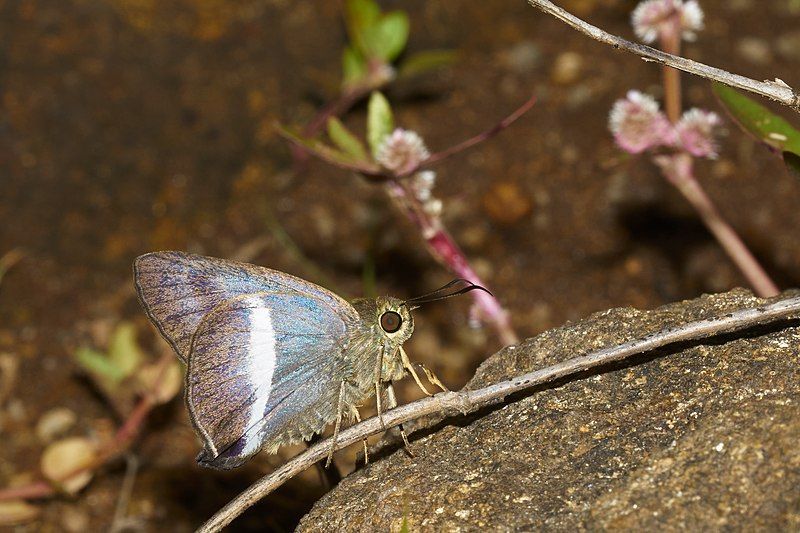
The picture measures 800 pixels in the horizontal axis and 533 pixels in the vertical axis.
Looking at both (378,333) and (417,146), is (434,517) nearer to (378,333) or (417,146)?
(378,333)

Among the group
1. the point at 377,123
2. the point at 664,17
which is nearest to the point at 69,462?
the point at 377,123

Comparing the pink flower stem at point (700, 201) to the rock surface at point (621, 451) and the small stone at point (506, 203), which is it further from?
the small stone at point (506, 203)

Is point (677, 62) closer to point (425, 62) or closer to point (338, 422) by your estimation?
point (338, 422)

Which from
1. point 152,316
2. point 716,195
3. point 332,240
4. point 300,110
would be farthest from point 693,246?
point 152,316

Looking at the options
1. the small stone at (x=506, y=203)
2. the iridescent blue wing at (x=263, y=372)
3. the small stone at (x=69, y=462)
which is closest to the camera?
the iridescent blue wing at (x=263, y=372)

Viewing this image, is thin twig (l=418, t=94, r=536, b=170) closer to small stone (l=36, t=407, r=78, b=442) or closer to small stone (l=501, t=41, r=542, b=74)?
small stone (l=501, t=41, r=542, b=74)

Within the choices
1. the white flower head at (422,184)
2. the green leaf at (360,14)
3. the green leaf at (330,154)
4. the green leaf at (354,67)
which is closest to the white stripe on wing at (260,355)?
the green leaf at (330,154)
